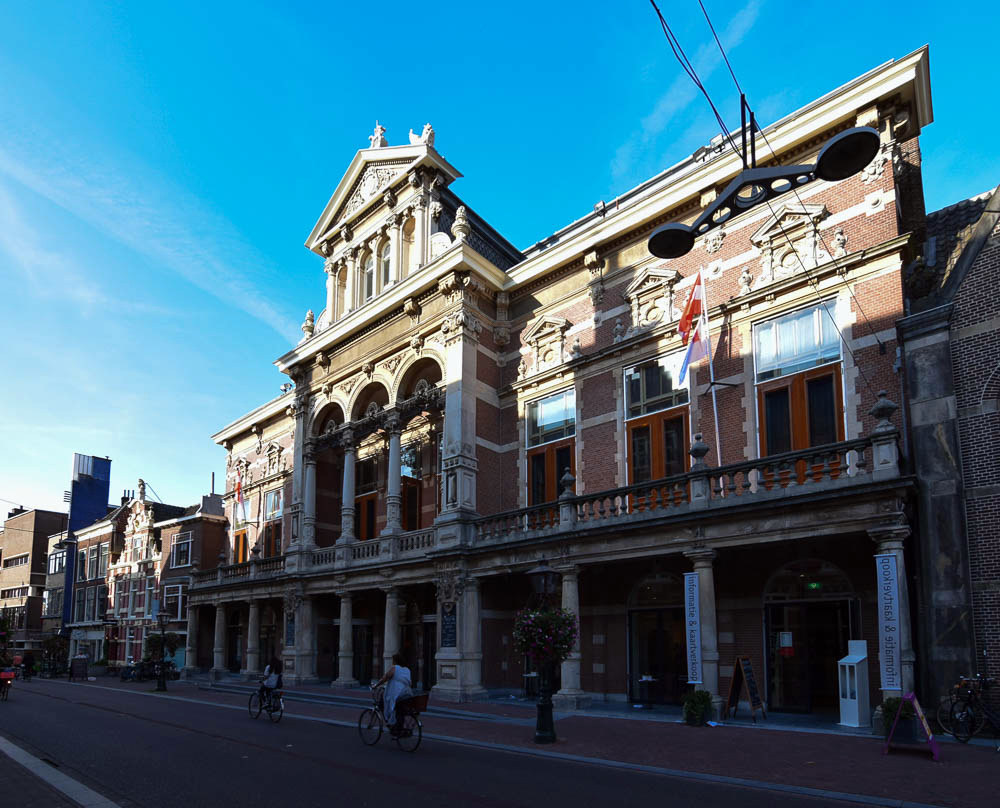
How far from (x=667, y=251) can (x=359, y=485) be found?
77.8 feet

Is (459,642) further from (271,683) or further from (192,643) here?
(192,643)

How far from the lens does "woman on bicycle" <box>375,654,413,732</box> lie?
42.4 ft

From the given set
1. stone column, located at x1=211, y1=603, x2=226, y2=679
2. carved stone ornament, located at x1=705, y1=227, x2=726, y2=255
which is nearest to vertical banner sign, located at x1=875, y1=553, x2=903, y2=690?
→ carved stone ornament, located at x1=705, y1=227, x2=726, y2=255

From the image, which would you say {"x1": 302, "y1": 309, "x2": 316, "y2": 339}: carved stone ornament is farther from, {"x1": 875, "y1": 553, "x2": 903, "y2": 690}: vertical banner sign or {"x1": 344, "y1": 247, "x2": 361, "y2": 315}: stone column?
{"x1": 875, "y1": 553, "x2": 903, "y2": 690}: vertical banner sign

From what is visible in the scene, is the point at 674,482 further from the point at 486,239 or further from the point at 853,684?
the point at 486,239

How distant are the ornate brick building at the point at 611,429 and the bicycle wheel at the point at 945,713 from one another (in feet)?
3.76

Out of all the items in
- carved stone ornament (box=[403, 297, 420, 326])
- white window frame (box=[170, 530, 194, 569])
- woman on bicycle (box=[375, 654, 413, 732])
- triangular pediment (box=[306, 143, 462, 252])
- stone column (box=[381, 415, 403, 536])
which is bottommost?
woman on bicycle (box=[375, 654, 413, 732])

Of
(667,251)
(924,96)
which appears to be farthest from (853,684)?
(924,96)

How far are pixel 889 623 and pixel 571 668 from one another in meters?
7.99

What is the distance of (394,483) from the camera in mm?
26141

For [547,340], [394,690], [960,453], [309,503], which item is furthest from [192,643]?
[960,453]

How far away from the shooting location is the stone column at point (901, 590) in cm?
1344

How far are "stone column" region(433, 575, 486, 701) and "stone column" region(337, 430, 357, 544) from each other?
6.38m

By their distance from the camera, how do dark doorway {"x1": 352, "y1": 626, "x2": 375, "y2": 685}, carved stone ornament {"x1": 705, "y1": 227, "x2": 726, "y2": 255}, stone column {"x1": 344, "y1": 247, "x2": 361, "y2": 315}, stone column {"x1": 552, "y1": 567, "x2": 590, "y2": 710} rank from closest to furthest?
stone column {"x1": 552, "y1": 567, "x2": 590, "y2": 710} → carved stone ornament {"x1": 705, "y1": 227, "x2": 726, "y2": 255} → dark doorway {"x1": 352, "y1": 626, "x2": 375, "y2": 685} → stone column {"x1": 344, "y1": 247, "x2": 361, "y2": 315}
